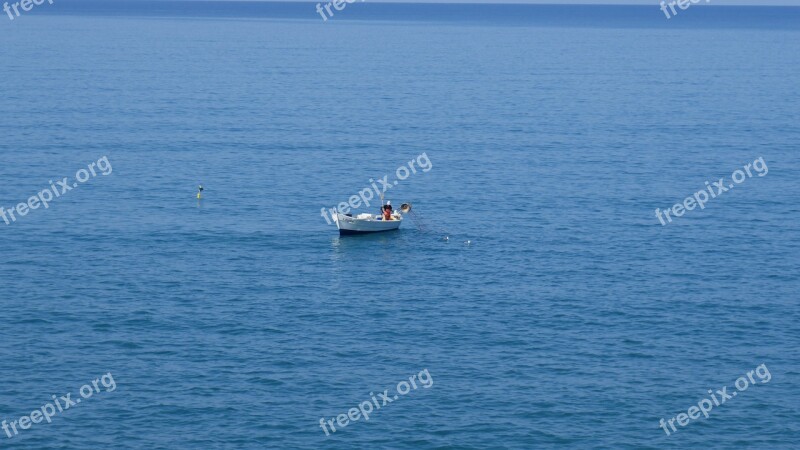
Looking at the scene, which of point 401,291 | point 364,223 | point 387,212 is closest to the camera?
point 401,291

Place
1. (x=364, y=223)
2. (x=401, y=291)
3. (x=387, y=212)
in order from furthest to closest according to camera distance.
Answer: (x=387, y=212)
(x=364, y=223)
(x=401, y=291)

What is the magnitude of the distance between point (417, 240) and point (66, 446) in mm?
48206

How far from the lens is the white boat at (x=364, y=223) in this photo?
4218 inches

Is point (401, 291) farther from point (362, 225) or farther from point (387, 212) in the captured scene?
Answer: point (387, 212)

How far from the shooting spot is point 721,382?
7475 centimetres

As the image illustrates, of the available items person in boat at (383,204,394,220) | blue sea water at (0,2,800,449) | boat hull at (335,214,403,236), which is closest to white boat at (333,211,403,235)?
boat hull at (335,214,403,236)

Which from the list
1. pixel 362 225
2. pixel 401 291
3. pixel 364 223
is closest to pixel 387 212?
pixel 364 223

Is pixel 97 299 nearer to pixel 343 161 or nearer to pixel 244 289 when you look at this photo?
pixel 244 289

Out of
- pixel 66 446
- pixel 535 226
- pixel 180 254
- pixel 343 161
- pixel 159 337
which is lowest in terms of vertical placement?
pixel 66 446

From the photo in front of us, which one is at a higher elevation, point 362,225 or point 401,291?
point 362,225

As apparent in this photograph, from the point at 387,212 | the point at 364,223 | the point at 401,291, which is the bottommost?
the point at 401,291

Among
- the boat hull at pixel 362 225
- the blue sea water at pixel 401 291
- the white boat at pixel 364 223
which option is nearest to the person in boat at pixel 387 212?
the white boat at pixel 364 223

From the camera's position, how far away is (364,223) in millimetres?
107812

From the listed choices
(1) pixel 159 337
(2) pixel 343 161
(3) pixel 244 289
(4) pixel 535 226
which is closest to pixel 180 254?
(3) pixel 244 289
